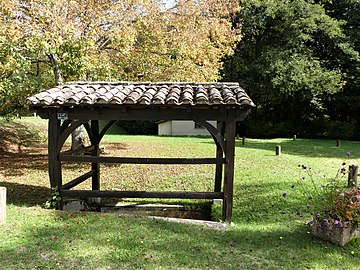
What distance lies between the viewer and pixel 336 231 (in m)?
5.37

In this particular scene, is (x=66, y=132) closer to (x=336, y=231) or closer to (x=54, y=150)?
(x=54, y=150)

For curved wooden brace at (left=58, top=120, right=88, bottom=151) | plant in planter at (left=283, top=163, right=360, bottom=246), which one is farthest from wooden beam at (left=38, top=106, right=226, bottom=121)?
plant in planter at (left=283, top=163, right=360, bottom=246)

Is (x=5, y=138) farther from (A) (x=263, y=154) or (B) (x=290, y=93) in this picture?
(B) (x=290, y=93)

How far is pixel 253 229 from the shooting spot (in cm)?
628

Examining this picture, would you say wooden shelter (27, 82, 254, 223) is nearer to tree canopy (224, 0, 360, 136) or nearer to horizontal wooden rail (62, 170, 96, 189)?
horizontal wooden rail (62, 170, 96, 189)

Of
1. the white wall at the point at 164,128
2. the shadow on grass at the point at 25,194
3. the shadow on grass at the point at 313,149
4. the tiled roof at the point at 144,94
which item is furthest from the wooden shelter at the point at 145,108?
the white wall at the point at 164,128

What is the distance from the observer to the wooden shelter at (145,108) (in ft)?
19.7

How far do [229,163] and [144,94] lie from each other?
2.18m

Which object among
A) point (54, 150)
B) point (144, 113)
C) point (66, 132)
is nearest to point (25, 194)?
point (54, 150)

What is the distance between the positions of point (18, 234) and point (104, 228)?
Result: 1.36 meters

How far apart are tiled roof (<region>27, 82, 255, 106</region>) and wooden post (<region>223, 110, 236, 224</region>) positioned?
1.55 feet

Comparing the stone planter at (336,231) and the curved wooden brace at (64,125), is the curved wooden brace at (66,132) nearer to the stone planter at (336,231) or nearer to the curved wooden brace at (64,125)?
the curved wooden brace at (64,125)

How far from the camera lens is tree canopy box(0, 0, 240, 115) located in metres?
9.34

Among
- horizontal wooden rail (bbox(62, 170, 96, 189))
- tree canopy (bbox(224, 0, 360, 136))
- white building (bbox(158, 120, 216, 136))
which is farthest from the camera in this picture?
white building (bbox(158, 120, 216, 136))
